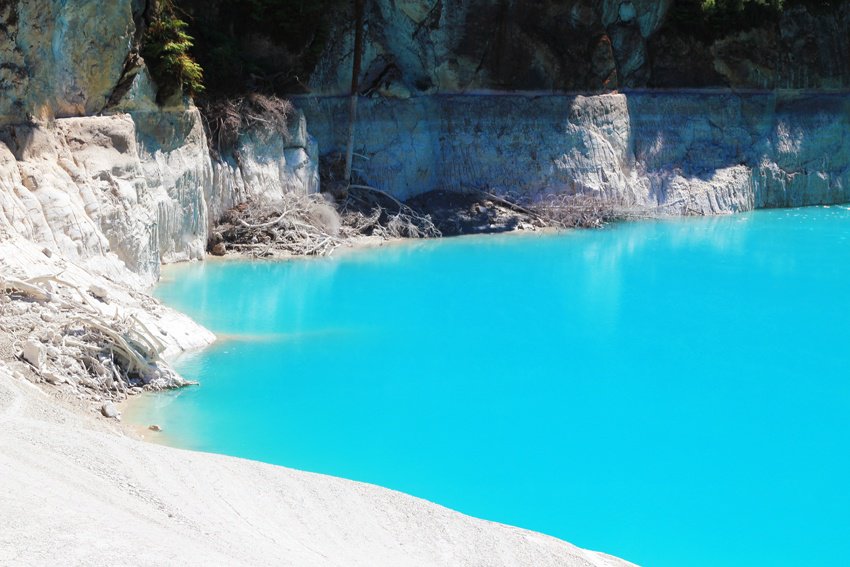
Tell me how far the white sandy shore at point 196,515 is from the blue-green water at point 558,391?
50.5 inches

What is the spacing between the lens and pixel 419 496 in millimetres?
10047

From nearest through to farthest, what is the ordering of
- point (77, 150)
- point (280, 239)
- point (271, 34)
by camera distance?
1. point (77, 150)
2. point (280, 239)
3. point (271, 34)

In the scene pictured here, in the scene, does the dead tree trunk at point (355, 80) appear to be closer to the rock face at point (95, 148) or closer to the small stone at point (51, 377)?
the rock face at point (95, 148)

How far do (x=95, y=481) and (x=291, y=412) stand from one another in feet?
14.9

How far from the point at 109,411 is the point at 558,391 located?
5.06 meters

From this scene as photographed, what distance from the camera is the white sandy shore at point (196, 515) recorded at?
20.0ft

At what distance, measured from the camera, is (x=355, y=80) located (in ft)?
79.3

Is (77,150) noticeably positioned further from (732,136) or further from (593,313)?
(732,136)

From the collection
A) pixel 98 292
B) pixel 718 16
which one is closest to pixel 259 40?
pixel 98 292

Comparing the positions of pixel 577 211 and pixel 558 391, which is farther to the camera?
pixel 577 211

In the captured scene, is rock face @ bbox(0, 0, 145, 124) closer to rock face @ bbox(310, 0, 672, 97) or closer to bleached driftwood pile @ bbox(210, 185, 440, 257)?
bleached driftwood pile @ bbox(210, 185, 440, 257)

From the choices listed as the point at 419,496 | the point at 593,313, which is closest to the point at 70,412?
the point at 419,496

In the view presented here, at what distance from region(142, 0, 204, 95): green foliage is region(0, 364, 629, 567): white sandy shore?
31.1ft

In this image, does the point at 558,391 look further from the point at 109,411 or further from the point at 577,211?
the point at 577,211
